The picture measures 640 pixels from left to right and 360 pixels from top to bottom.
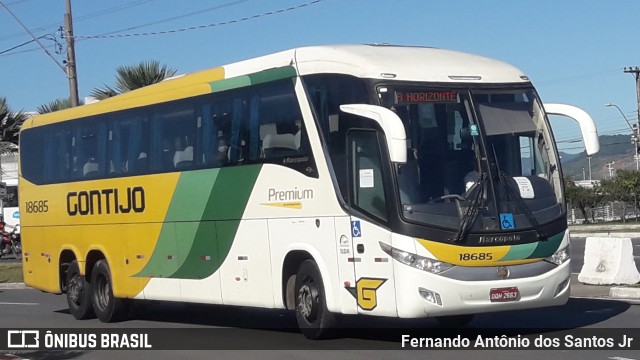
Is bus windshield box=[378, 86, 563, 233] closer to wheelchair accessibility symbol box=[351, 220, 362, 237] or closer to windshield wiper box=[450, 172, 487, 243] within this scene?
windshield wiper box=[450, 172, 487, 243]

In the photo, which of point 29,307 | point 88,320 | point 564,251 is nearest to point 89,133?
point 88,320

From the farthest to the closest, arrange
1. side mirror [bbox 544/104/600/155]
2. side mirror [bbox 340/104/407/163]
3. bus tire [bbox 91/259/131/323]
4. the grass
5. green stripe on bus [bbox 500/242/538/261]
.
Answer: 1. the grass
2. bus tire [bbox 91/259/131/323]
3. side mirror [bbox 544/104/600/155]
4. green stripe on bus [bbox 500/242/538/261]
5. side mirror [bbox 340/104/407/163]

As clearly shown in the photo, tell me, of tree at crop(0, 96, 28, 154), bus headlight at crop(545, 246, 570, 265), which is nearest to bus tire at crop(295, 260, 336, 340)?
bus headlight at crop(545, 246, 570, 265)

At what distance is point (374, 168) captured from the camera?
11.6m

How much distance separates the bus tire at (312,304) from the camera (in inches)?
485

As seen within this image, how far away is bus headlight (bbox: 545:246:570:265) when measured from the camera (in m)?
11.9

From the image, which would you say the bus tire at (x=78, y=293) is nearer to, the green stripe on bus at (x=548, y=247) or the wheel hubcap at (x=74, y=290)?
the wheel hubcap at (x=74, y=290)

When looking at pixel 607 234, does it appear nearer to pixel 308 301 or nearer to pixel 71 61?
pixel 71 61

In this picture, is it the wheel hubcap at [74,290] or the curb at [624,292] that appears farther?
the wheel hubcap at [74,290]

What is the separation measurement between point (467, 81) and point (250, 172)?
3298 mm

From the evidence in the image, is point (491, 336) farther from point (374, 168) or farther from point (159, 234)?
point (159, 234)

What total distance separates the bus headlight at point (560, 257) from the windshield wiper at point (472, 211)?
117cm

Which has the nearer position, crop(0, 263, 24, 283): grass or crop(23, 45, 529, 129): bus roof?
crop(23, 45, 529, 129): bus roof

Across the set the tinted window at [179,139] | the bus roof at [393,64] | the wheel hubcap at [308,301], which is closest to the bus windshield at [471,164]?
the bus roof at [393,64]
